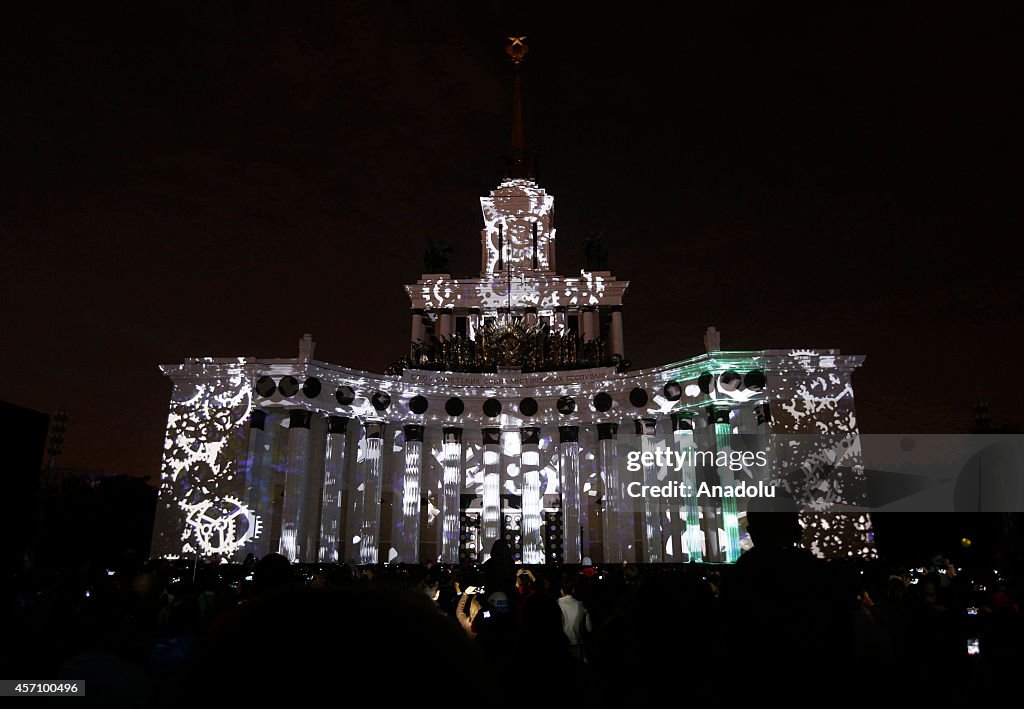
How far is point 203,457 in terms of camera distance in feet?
135

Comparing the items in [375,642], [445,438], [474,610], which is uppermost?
[445,438]

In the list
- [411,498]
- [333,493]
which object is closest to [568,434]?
[411,498]

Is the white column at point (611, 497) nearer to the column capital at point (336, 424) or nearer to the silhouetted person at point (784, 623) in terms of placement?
the column capital at point (336, 424)

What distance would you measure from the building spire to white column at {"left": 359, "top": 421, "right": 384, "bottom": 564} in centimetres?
3279

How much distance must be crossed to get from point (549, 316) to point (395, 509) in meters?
22.3

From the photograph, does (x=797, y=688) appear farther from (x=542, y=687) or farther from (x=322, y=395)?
(x=322, y=395)

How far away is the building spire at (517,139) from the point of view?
225ft

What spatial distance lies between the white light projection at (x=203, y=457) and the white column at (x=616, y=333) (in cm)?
2897

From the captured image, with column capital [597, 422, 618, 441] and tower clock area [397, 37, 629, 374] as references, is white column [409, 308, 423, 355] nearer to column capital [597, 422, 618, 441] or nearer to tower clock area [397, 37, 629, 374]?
tower clock area [397, 37, 629, 374]

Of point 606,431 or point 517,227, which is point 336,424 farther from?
point 517,227

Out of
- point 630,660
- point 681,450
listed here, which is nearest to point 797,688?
point 630,660

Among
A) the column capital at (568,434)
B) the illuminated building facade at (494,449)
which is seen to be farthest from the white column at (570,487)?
the illuminated building facade at (494,449)

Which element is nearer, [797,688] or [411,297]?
[797,688]

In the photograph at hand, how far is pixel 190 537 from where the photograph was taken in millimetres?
39625
